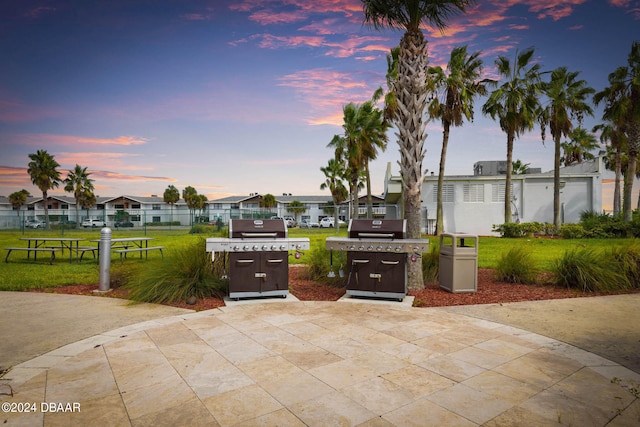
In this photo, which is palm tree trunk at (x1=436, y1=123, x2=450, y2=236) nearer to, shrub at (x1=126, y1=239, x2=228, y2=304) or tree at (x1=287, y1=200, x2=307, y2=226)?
tree at (x1=287, y1=200, x2=307, y2=226)

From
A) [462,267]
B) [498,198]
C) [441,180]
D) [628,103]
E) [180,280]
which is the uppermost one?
[628,103]

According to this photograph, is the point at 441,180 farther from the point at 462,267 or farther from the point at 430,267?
the point at 462,267

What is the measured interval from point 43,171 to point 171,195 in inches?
791

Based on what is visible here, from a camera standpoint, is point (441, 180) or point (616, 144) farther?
point (616, 144)

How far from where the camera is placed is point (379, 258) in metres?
6.35

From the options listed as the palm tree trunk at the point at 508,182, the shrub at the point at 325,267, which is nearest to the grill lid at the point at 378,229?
the shrub at the point at 325,267

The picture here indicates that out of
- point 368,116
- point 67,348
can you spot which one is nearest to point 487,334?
point 67,348

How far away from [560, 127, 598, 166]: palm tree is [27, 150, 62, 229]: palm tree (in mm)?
59414

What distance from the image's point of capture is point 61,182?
4703cm

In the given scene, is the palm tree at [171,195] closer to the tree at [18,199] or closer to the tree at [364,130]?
the tree at [18,199]

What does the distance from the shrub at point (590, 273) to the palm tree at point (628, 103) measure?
1704cm

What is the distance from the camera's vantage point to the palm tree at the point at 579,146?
3948 centimetres

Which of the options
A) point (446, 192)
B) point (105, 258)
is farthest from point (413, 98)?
point (446, 192)

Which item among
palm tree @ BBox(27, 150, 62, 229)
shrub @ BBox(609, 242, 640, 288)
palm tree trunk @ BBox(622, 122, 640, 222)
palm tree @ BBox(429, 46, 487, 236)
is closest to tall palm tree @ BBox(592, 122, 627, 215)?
palm tree trunk @ BBox(622, 122, 640, 222)
